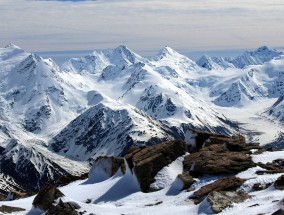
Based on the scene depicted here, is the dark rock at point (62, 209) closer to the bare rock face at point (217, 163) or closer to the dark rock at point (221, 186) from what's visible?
the dark rock at point (221, 186)

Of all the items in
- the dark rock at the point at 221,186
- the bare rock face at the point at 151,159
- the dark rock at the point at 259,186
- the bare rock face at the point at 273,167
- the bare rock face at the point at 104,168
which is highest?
the dark rock at the point at 259,186

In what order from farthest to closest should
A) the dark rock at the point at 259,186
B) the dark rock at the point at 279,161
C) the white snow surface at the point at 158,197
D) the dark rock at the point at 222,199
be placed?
the dark rock at the point at 279,161, the dark rock at the point at 259,186, the white snow surface at the point at 158,197, the dark rock at the point at 222,199

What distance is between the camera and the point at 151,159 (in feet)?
211

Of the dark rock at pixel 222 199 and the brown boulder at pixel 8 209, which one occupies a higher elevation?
the dark rock at pixel 222 199

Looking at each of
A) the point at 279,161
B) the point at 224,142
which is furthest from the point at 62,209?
the point at 224,142

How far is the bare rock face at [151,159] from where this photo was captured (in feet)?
206

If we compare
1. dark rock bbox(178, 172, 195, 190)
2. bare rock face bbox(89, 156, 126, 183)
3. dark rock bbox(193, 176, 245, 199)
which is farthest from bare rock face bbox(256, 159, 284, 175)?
bare rock face bbox(89, 156, 126, 183)

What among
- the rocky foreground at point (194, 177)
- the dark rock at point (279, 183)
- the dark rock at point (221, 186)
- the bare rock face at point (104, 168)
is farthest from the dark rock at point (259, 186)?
the bare rock face at point (104, 168)

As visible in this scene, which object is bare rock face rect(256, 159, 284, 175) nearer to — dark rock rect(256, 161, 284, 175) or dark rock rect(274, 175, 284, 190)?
dark rock rect(256, 161, 284, 175)

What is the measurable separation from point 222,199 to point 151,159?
1889 centimetres

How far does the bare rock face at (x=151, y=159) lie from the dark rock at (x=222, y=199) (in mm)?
15193

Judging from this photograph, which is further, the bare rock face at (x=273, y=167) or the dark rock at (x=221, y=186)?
the bare rock face at (x=273, y=167)

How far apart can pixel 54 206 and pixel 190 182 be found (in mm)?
16591

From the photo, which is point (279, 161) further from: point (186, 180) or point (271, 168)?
point (186, 180)
